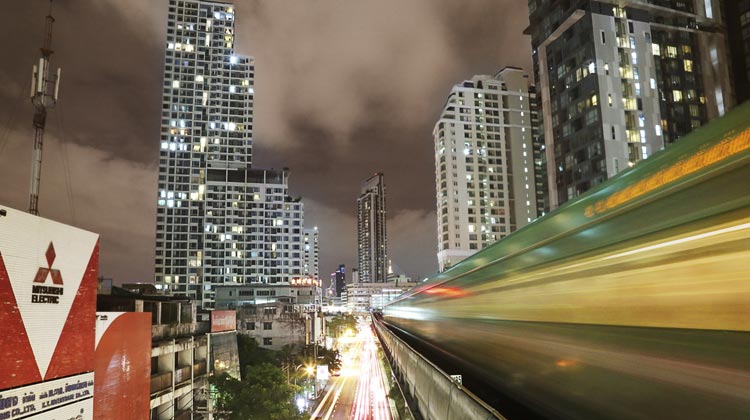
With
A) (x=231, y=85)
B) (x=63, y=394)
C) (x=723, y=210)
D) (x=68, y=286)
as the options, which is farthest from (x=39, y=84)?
(x=231, y=85)

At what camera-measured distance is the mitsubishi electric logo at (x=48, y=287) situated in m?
13.0

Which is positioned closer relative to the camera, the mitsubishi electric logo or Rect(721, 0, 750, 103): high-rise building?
the mitsubishi electric logo

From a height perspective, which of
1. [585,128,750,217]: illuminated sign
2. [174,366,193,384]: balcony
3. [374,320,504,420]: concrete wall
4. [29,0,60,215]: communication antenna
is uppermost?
[29,0,60,215]: communication antenna

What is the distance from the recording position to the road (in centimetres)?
4141

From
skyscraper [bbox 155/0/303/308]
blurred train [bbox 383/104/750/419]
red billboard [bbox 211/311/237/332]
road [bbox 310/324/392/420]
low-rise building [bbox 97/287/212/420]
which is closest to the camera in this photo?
blurred train [bbox 383/104/750/419]

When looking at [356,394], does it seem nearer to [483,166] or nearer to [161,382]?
[161,382]

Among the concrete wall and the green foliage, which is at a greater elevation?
the concrete wall

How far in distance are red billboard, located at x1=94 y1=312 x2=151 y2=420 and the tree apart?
5.85 m

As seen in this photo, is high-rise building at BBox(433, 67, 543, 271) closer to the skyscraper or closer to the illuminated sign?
the skyscraper

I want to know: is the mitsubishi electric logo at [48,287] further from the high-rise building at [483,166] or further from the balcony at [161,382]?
the high-rise building at [483,166]

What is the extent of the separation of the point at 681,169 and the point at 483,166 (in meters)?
89.0

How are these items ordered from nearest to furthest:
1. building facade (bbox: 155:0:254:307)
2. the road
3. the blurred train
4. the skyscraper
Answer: the blurred train
the road
building facade (bbox: 155:0:254:307)
the skyscraper

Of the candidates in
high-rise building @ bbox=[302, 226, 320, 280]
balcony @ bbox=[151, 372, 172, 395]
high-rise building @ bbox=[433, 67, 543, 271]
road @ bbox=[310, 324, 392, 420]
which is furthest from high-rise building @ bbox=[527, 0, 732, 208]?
high-rise building @ bbox=[302, 226, 320, 280]

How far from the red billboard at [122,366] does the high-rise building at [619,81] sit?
119ft
